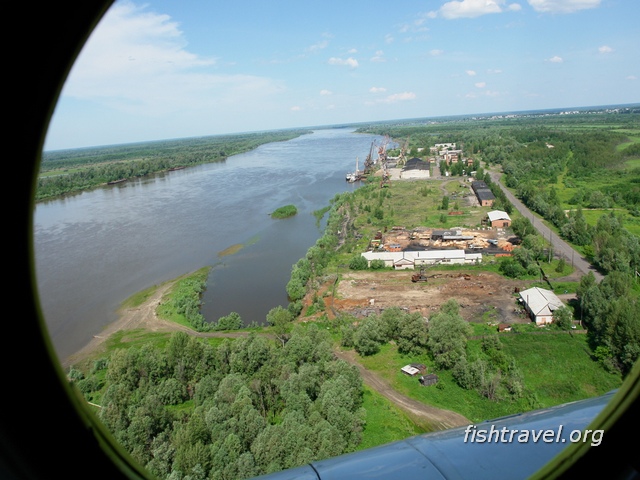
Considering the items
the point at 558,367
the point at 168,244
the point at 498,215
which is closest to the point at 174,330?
the point at 168,244

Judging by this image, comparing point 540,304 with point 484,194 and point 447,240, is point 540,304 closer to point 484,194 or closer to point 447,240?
point 447,240

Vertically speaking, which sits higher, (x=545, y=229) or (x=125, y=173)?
(x=125, y=173)

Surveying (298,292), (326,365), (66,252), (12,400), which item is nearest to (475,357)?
(326,365)

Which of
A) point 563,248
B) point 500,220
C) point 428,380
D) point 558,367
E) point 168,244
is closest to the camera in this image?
point 428,380

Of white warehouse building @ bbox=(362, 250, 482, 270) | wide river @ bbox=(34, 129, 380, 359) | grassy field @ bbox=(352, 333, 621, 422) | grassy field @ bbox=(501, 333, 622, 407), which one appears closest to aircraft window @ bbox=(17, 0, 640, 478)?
wide river @ bbox=(34, 129, 380, 359)

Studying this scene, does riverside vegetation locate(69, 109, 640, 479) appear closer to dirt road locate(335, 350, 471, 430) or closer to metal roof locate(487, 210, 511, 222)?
dirt road locate(335, 350, 471, 430)

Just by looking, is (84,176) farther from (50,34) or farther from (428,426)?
(50,34)
